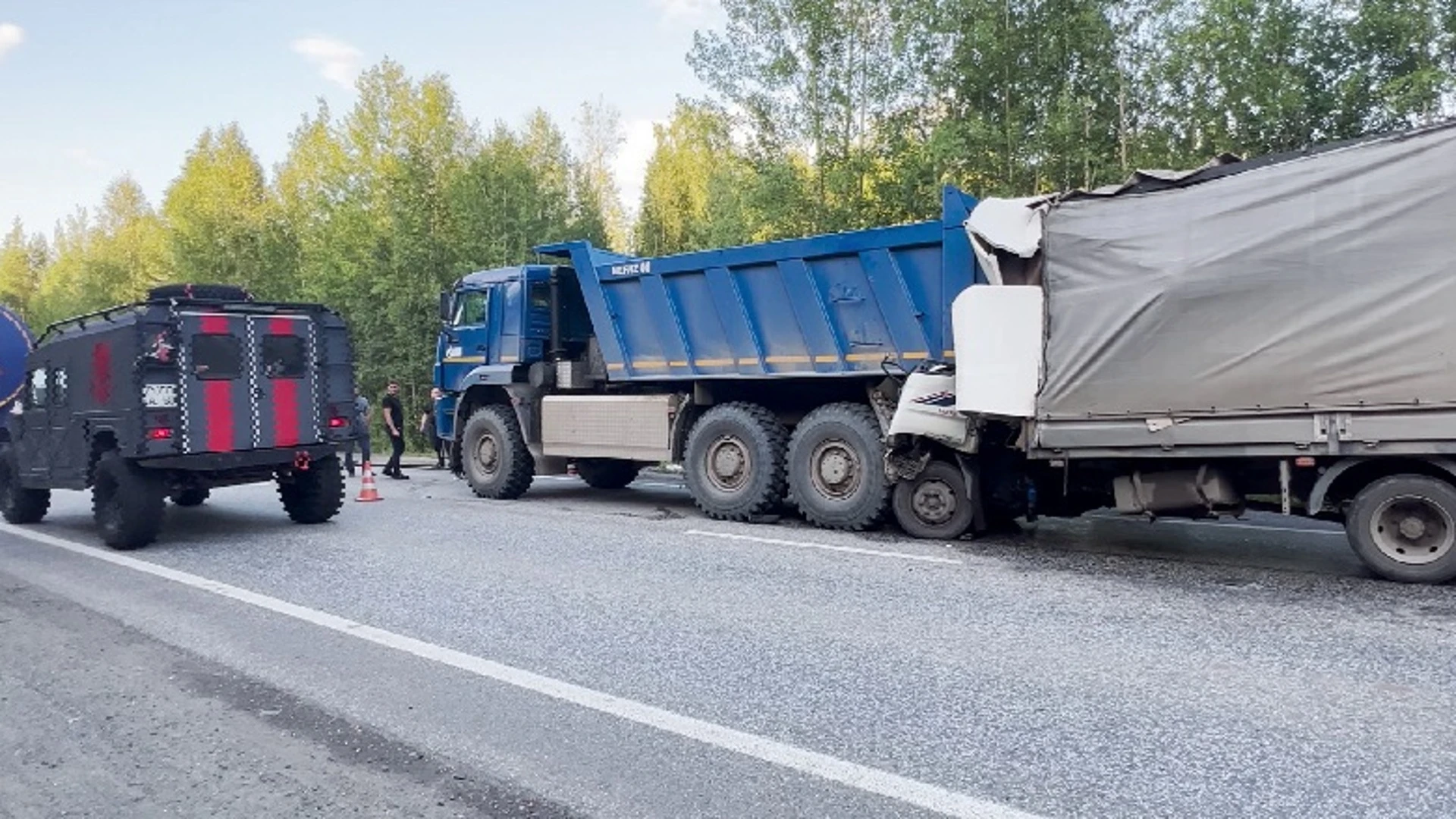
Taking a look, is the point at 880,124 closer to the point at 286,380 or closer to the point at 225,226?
the point at 286,380

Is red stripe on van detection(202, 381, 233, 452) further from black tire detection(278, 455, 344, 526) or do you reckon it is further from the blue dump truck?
the blue dump truck

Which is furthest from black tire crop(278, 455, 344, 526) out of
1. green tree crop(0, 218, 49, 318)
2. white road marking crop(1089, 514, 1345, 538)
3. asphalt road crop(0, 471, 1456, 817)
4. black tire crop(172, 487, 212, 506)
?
green tree crop(0, 218, 49, 318)

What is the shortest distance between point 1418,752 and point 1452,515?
3422mm

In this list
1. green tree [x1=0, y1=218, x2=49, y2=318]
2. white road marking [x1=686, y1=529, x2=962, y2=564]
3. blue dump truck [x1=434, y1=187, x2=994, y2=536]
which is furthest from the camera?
green tree [x1=0, y1=218, x2=49, y2=318]

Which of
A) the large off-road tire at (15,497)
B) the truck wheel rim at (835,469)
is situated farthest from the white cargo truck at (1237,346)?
the large off-road tire at (15,497)

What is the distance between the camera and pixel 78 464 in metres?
9.25

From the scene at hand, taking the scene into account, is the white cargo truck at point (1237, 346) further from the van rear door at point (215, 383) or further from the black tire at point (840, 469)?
the van rear door at point (215, 383)

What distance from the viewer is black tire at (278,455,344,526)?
10000mm

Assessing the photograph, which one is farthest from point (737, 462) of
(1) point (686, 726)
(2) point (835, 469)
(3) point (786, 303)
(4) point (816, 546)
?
(1) point (686, 726)

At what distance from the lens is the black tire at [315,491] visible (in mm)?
10000

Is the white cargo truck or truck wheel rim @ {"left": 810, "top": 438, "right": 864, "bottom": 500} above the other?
the white cargo truck

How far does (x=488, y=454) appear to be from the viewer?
12539 mm

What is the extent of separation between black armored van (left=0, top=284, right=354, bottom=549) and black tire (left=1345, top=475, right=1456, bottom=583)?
9185 mm

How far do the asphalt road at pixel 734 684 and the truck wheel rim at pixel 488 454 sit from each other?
4.41 metres
